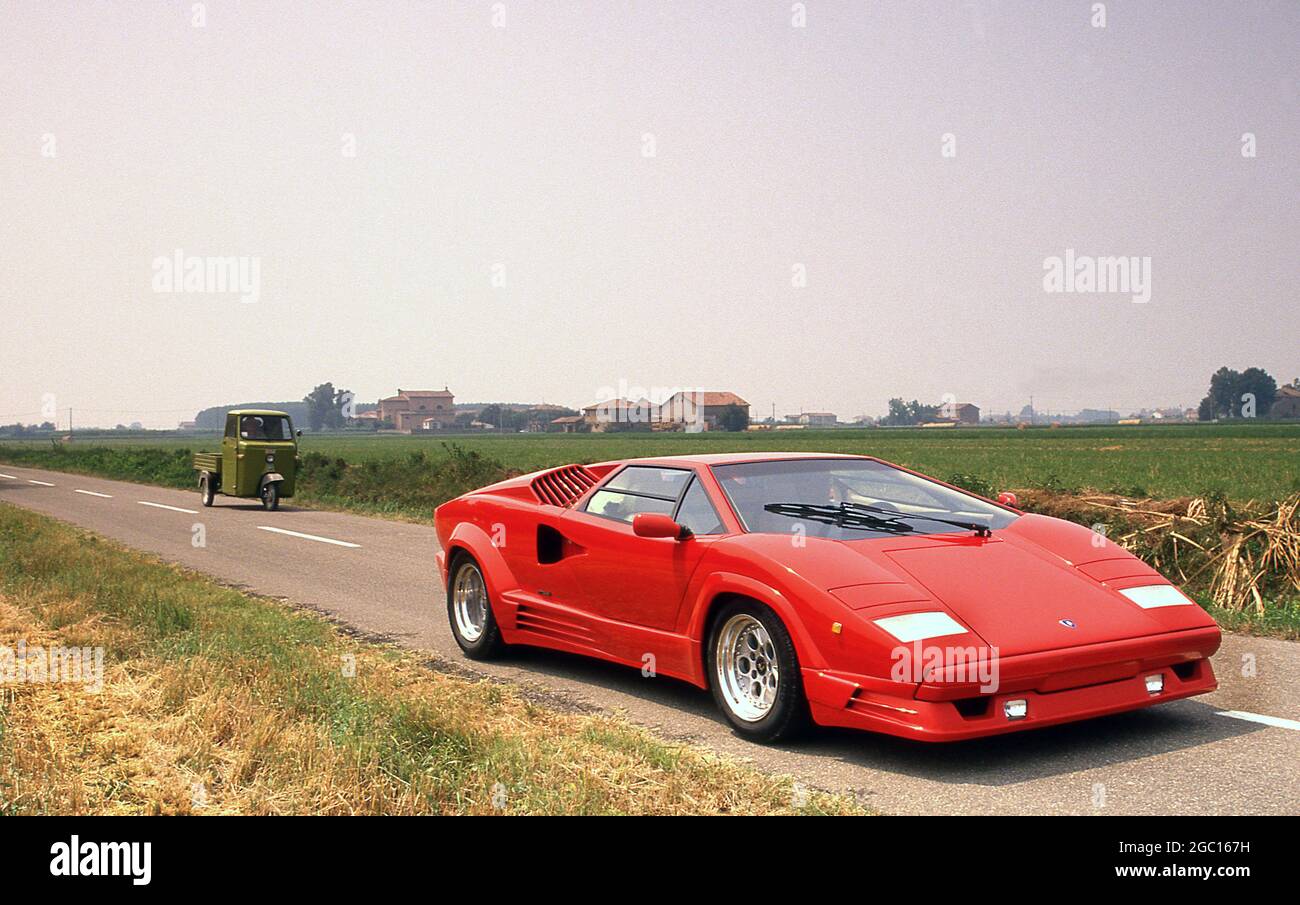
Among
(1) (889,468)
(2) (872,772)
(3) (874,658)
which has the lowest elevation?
(2) (872,772)

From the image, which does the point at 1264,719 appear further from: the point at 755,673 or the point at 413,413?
the point at 413,413

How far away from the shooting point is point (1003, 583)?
18.6 ft

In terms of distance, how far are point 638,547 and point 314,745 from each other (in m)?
2.05

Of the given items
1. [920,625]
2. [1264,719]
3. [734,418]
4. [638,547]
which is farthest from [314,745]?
[734,418]

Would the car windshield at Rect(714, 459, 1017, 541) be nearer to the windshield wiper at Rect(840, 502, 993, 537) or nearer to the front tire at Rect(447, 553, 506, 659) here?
the windshield wiper at Rect(840, 502, 993, 537)

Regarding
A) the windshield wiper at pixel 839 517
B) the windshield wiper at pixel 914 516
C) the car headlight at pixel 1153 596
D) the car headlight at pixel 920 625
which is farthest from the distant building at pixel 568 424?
the car headlight at pixel 920 625

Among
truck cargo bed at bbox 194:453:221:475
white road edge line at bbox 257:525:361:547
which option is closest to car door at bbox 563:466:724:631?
white road edge line at bbox 257:525:361:547

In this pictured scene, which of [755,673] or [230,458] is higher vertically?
[230,458]

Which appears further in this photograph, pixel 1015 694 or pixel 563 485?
pixel 563 485

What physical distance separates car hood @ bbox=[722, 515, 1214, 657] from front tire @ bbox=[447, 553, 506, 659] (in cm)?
285

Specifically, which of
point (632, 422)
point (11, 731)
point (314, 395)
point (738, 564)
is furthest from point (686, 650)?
point (314, 395)
